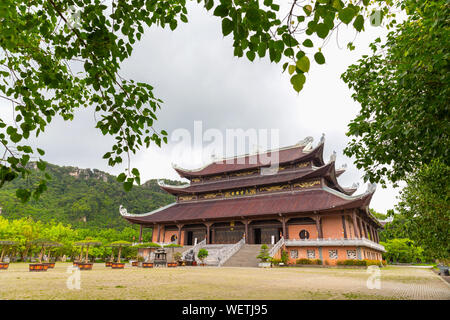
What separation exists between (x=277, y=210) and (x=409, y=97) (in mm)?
19552

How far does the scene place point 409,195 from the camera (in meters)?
8.71

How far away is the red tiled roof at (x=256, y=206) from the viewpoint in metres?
20.9

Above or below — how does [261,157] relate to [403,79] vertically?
above

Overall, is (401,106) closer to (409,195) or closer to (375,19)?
(375,19)

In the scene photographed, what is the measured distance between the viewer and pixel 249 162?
3097cm

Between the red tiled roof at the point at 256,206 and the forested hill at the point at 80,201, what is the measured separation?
23.4 metres

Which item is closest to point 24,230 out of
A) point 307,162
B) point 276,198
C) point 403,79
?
point 276,198

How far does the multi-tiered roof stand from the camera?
887 inches

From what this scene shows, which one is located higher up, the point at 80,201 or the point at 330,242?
the point at 80,201

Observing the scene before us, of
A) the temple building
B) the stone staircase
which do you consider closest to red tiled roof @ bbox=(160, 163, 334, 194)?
the temple building

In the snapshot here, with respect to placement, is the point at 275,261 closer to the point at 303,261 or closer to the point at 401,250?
the point at 303,261

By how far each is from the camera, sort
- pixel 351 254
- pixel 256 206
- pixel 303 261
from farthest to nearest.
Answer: pixel 256 206 → pixel 303 261 → pixel 351 254

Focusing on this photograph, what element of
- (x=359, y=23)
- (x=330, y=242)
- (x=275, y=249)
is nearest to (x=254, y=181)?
(x=275, y=249)

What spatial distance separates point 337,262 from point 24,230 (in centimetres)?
3122
